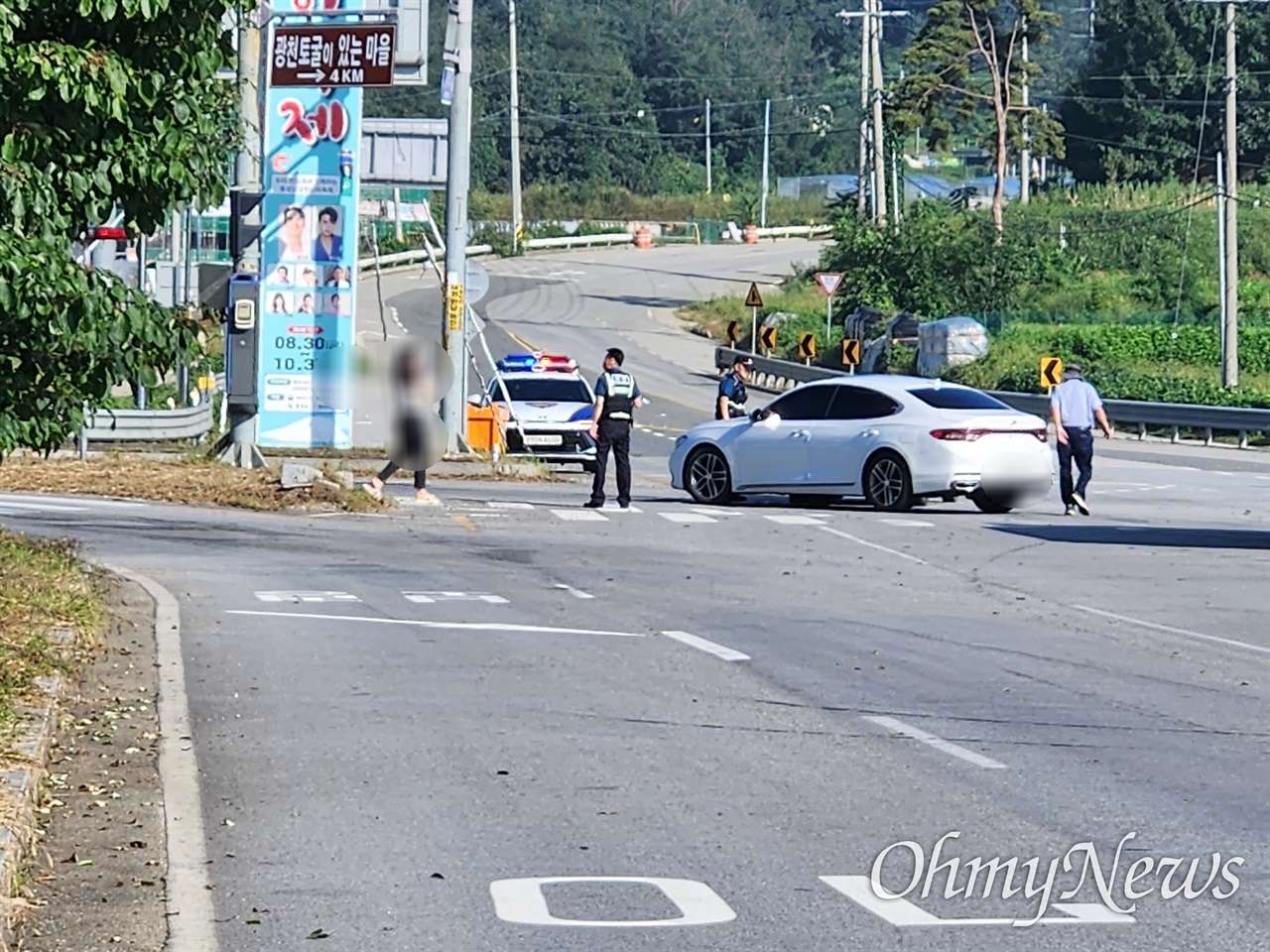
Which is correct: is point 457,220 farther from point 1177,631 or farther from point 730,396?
point 1177,631

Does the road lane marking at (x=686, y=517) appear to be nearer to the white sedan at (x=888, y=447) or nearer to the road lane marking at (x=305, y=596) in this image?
the white sedan at (x=888, y=447)

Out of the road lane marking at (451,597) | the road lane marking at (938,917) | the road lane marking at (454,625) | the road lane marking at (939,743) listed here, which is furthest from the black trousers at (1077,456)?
the road lane marking at (938,917)

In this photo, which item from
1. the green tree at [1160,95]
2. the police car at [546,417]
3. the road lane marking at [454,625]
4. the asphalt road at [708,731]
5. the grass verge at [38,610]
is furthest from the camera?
the green tree at [1160,95]

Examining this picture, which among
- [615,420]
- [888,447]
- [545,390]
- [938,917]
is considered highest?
[545,390]

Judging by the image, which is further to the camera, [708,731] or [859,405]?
[859,405]

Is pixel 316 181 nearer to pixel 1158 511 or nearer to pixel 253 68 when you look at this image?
pixel 253 68

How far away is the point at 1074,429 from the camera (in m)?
24.8

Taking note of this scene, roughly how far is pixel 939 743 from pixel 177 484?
16404 millimetres

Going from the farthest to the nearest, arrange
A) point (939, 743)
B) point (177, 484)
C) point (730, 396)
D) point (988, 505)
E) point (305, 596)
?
point (730, 396) → point (177, 484) → point (988, 505) → point (305, 596) → point (939, 743)

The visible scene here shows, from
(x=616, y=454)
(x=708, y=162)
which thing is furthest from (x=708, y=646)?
(x=708, y=162)

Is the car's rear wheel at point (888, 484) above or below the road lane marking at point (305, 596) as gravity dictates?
above

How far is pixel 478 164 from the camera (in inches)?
5108

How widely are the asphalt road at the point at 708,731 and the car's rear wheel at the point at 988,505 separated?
270 centimetres

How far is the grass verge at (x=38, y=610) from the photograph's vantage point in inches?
397
